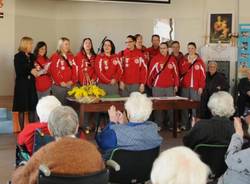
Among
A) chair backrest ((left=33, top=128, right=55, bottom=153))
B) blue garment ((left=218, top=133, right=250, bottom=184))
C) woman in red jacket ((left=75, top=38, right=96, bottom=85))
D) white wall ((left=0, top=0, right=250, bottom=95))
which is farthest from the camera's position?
white wall ((left=0, top=0, right=250, bottom=95))

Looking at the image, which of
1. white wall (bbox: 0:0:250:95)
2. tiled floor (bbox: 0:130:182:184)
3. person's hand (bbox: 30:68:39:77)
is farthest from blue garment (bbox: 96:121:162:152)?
white wall (bbox: 0:0:250:95)

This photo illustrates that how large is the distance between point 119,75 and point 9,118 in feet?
6.72

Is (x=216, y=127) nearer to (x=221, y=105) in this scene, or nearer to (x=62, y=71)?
(x=221, y=105)

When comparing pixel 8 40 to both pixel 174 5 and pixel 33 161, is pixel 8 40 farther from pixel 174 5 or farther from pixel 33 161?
pixel 33 161

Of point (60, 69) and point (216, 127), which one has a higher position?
point (60, 69)

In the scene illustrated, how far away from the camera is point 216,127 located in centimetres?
363

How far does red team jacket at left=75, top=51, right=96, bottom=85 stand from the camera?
25.7 ft

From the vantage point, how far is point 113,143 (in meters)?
3.42

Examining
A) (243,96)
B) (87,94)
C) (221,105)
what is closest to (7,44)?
(87,94)

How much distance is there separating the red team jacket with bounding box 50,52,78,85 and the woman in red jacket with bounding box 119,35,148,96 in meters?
0.97

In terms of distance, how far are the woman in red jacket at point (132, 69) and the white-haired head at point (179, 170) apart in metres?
6.34

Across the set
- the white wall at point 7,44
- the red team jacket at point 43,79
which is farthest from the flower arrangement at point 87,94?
the white wall at point 7,44

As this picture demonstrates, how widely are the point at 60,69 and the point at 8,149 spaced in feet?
5.82

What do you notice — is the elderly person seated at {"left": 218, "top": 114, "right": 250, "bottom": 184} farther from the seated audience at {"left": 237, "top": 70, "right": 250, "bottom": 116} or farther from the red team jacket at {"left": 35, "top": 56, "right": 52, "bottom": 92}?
the seated audience at {"left": 237, "top": 70, "right": 250, "bottom": 116}
